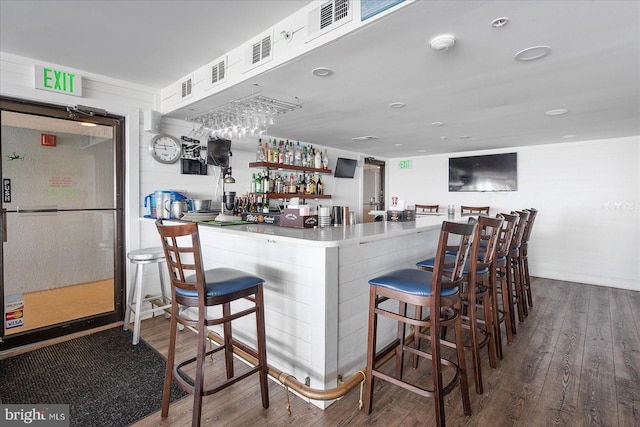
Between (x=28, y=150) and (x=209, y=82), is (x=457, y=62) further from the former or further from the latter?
(x=28, y=150)

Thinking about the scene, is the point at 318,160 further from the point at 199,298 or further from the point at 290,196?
the point at 199,298

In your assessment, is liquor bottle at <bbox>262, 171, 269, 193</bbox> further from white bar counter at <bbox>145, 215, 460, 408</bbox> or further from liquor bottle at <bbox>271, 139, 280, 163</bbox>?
white bar counter at <bbox>145, 215, 460, 408</bbox>

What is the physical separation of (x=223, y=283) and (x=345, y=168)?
15.8 feet

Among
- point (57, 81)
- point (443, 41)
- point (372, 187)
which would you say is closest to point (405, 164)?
point (372, 187)

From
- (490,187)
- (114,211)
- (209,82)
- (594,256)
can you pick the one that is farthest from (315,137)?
(594,256)

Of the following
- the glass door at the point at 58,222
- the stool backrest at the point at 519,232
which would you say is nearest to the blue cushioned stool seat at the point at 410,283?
the stool backrest at the point at 519,232

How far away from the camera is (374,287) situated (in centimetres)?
191

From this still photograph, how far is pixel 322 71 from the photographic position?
8.27ft

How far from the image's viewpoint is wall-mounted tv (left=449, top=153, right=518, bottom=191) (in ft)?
19.2

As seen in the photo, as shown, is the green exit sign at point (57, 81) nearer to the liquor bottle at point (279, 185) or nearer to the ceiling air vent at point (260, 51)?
the ceiling air vent at point (260, 51)

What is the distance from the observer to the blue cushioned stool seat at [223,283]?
1.77m

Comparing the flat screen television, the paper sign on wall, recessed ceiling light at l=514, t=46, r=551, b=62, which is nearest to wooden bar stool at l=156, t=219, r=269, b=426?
the paper sign on wall

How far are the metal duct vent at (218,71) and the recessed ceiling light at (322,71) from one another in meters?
0.84

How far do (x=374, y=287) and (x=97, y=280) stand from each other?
304 centimetres
